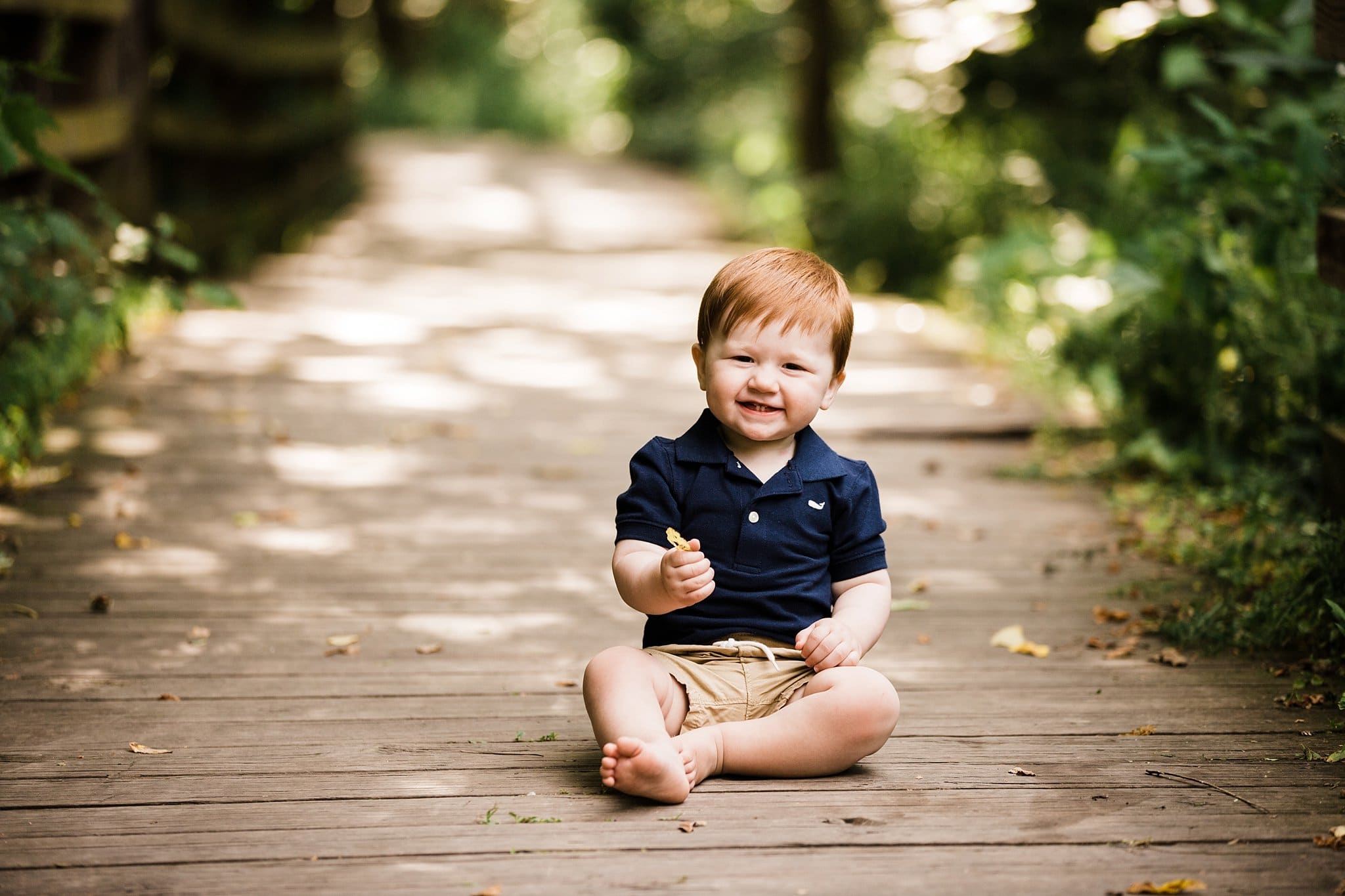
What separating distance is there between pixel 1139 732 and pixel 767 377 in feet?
3.62

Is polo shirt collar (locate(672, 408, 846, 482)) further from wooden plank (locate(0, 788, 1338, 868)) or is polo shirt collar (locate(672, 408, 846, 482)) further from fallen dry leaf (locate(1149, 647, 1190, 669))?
fallen dry leaf (locate(1149, 647, 1190, 669))

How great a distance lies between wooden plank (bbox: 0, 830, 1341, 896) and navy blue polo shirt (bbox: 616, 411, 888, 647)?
0.51m

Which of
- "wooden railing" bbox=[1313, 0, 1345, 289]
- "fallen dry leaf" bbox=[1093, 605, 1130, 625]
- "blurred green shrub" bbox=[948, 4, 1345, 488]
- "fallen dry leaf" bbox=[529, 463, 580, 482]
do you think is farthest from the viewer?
"fallen dry leaf" bbox=[529, 463, 580, 482]

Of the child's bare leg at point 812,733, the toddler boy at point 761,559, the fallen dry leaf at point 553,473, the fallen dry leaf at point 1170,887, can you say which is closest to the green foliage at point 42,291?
the fallen dry leaf at point 553,473

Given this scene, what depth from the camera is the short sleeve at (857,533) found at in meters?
2.64

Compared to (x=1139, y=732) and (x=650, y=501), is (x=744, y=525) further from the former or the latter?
(x=1139, y=732)

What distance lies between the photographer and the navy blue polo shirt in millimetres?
2582

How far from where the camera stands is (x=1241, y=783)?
2.50 metres

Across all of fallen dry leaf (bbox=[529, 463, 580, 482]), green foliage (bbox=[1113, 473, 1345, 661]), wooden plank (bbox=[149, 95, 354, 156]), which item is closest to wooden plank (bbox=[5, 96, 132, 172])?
wooden plank (bbox=[149, 95, 354, 156])

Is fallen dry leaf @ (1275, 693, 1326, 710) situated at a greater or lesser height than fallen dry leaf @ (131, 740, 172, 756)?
lesser

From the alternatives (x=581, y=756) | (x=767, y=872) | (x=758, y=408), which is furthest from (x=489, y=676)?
(x=767, y=872)

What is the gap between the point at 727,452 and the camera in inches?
104

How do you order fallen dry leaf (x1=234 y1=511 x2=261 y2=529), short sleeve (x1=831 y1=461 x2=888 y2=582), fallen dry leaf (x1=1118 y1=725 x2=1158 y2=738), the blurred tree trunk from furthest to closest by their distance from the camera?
the blurred tree trunk
fallen dry leaf (x1=234 y1=511 x2=261 y2=529)
fallen dry leaf (x1=1118 y1=725 x2=1158 y2=738)
short sleeve (x1=831 y1=461 x2=888 y2=582)

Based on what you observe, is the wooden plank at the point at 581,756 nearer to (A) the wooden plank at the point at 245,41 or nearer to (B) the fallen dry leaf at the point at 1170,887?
(B) the fallen dry leaf at the point at 1170,887
